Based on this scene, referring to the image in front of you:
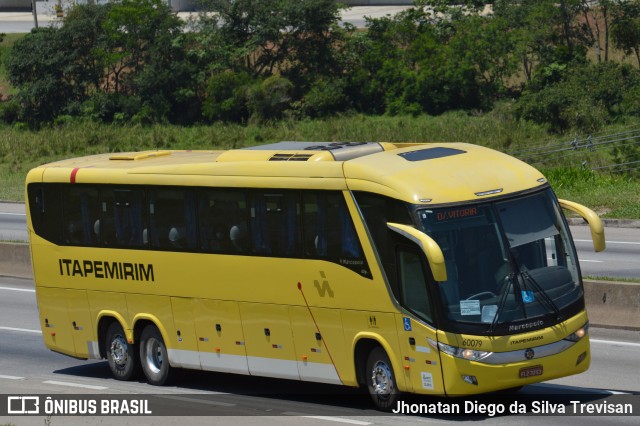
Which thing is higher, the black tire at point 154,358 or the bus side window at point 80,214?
the bus side window at point 80,214

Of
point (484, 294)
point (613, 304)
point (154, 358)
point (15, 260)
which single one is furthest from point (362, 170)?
point (15, 260)

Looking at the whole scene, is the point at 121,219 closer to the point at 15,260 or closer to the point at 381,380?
the point at 381,380

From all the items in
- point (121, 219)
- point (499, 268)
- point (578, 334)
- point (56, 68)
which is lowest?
point (578, 334)

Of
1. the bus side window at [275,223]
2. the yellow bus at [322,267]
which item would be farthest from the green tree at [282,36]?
the bus side window at [275,223]

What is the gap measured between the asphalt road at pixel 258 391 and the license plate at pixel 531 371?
0.51 meters

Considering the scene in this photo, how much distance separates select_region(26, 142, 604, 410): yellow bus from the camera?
45.1 ft

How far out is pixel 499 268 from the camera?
45.3 feet

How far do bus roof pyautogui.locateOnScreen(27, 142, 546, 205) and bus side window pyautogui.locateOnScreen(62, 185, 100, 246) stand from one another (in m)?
0.39

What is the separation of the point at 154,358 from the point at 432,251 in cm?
614

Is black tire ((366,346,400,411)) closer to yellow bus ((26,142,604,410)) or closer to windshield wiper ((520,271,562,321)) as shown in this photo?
yellow bus ((26,142,604,410))

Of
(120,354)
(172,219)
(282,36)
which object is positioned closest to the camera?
(172,219)

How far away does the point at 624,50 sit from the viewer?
58.6 m

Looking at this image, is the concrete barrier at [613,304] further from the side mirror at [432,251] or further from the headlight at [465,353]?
the side mirror at [432,251]

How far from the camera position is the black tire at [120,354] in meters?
18.0
